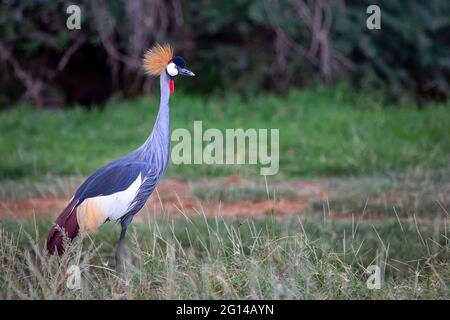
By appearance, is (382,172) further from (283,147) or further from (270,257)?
(270,257)

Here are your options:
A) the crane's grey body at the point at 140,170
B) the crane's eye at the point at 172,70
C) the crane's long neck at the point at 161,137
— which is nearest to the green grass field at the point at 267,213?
the crane's grey body at the point at 140,170

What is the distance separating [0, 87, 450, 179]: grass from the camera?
954 centimetres

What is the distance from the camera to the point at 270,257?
5.50 meters

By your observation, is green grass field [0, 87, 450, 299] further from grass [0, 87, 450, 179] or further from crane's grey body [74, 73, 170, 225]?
crane's grey body [74, 73, 170, 225]

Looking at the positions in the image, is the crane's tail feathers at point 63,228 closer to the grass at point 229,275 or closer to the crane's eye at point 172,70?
the grass at point 229,275

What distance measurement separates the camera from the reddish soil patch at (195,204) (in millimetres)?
7848

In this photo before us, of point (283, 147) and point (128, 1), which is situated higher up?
point (128, 1)

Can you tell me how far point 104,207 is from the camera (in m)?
5.66

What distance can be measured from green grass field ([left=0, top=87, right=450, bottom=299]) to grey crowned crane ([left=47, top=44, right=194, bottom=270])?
15cm

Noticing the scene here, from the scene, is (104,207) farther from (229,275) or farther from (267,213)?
(267,213)

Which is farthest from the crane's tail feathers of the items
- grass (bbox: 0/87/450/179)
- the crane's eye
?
grass (bbox: 0/87/450/179)

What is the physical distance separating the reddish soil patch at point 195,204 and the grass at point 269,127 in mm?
386
